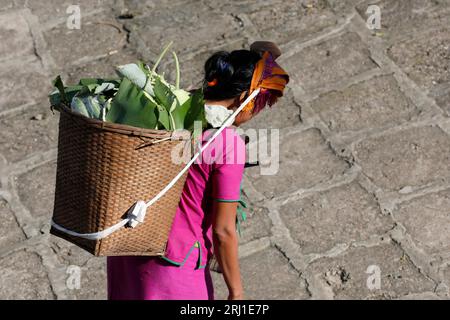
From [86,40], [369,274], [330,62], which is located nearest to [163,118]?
[369,274]

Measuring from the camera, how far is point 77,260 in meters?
4.60

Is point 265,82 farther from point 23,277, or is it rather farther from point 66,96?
point 23,277

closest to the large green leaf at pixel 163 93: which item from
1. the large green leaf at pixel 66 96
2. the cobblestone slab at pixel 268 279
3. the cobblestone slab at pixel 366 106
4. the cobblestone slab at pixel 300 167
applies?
the large green leaf at pixel 66 96

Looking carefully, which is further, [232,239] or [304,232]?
[304,232]

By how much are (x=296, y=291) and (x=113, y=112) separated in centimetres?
184

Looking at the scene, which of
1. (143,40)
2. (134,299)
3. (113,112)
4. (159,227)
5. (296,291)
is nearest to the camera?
(113,112)

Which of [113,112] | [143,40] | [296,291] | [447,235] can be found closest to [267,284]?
[296,291]

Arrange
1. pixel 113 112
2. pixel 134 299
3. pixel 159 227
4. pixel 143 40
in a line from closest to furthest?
pixel 113 112, pixel 159 227, pixel 134 299, pixel 143 40

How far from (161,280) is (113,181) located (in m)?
0.55

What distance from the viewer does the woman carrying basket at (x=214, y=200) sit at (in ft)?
9.98

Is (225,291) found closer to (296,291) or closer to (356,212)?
(296,291)

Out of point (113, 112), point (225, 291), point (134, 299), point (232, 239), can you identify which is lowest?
point (225, 291)

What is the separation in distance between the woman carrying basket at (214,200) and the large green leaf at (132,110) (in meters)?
0.23

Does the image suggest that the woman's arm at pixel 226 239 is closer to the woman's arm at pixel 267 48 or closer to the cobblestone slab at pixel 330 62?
the woman's arm at pixel 267 48
